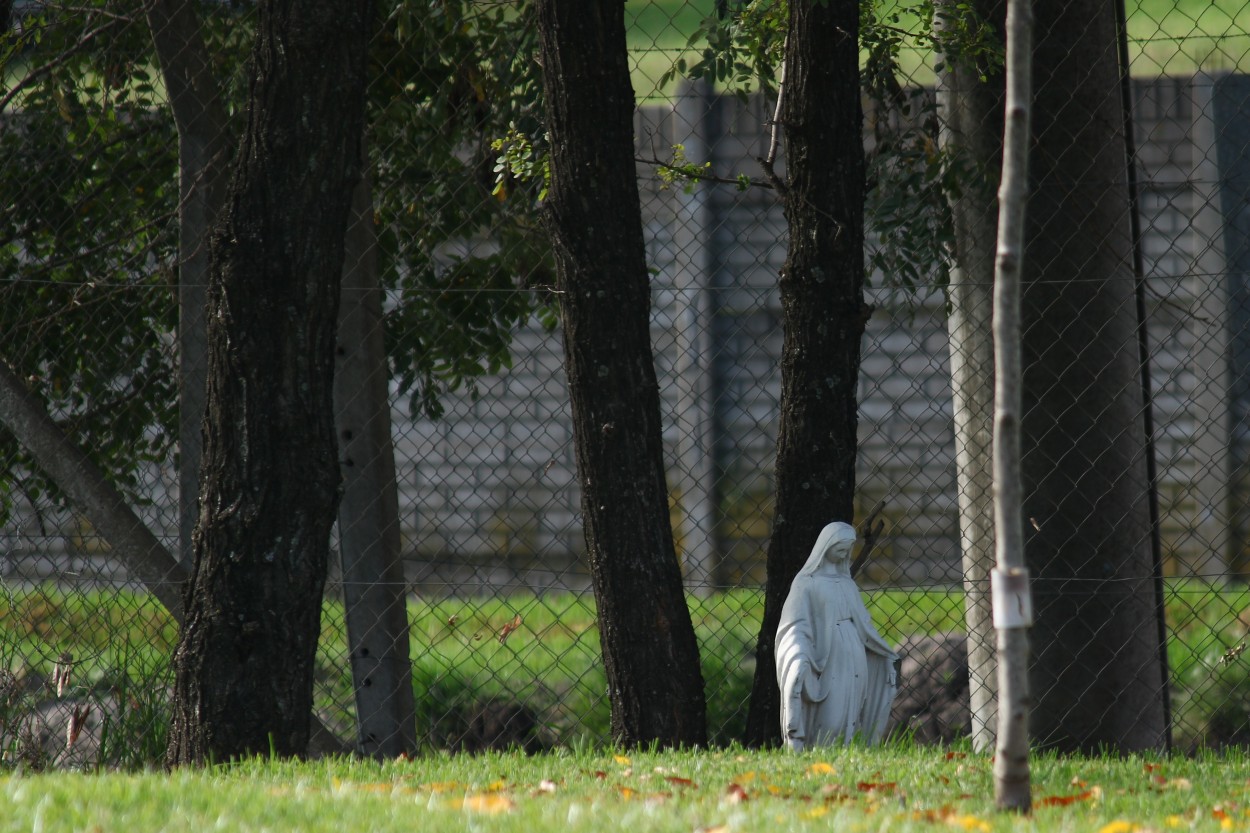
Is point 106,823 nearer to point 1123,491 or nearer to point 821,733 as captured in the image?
point 821,733

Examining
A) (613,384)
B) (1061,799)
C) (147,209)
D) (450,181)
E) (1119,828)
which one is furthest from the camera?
(147,209)

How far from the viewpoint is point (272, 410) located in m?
3.91

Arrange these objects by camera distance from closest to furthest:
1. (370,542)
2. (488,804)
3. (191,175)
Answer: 1. (488,804)
2. (370,542)
3. (191,175)

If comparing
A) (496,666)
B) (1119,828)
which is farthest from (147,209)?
(1119,828)

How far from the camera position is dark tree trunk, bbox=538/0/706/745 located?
4277 millimetres

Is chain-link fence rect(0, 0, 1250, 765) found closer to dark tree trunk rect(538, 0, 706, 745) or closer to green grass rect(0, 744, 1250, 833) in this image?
dark tree trunk rect(538, 0, 706, 745)

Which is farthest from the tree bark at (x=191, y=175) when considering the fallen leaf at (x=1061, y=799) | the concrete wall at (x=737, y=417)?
the fallen leaf at (x=1061, y=799)

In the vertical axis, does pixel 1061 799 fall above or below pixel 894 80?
below

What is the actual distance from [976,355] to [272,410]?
8.03 feet

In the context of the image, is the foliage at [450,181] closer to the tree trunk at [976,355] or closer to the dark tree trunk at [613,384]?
the dark tree trunk at [613,384]

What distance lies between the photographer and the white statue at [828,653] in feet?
12.5

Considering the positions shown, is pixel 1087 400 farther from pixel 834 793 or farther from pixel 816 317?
pixel 834 793

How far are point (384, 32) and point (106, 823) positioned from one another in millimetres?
3800

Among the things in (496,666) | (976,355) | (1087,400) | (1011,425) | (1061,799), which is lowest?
(496,666)
